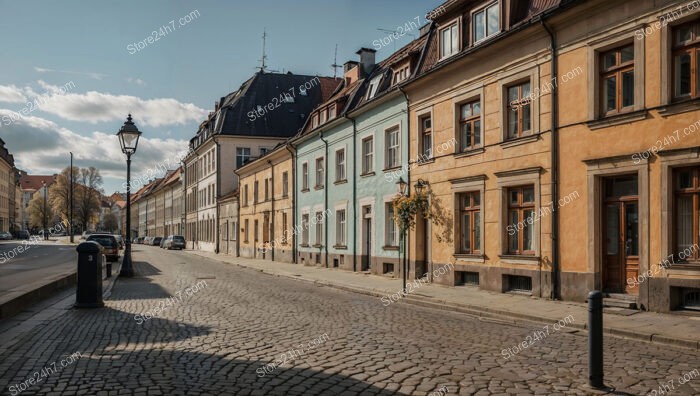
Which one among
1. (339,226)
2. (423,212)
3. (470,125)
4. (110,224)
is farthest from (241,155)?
(110,224)

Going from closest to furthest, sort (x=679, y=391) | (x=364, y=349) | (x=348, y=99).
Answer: (x=679, y=391) → (x=364, y=349) → (x=348, y=99)

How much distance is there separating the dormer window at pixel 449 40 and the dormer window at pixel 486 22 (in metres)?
0.88

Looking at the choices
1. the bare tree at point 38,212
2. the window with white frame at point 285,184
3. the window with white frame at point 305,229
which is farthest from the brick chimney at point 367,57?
the bare tree at point 38,212

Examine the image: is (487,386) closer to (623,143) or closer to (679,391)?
(679,391)

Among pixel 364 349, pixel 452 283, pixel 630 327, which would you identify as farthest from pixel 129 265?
pixel 630 327

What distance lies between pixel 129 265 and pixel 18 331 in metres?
13.5

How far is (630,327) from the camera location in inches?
406

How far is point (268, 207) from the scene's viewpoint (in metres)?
39.1

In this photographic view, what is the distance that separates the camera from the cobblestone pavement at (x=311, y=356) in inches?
250

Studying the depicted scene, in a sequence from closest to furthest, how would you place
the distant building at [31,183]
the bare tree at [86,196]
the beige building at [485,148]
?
the beige building at [485,148] → the bare tree at [86,196] → the distant building at [31,183]

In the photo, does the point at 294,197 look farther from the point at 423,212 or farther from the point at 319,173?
the point at 423,212

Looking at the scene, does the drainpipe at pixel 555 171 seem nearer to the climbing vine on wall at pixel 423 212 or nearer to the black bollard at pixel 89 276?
the climbing vine on wall at pixel 423 212

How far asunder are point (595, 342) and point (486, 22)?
42.7 ft

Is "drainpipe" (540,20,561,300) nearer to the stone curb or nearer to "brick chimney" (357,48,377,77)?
the stone curb
